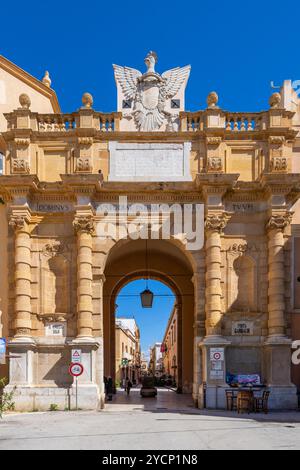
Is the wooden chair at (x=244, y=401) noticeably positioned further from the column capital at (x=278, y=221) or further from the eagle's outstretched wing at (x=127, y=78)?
the eagle's outstretched wing at (x=127, y=78)

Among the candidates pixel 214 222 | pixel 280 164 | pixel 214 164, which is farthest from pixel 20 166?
pixel 280 164

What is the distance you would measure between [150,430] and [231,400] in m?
6.21

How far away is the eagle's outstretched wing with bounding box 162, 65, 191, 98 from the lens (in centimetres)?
2214

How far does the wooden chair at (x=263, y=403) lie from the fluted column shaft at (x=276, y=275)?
7.38 feet

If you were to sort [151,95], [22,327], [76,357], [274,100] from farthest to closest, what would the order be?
[151,95] → [274,100] → [22,327] → [76,357]

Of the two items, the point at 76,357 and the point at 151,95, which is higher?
the point at 151,95

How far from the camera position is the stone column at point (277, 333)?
1970 centimetres

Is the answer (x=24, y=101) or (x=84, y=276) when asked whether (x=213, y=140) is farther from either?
(x=24, y=101)

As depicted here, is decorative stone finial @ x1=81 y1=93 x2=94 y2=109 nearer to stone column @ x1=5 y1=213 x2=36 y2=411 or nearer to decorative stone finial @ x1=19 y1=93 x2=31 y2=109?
decorative stone finial @ x1=19 y1=93 x2=31 y2=109

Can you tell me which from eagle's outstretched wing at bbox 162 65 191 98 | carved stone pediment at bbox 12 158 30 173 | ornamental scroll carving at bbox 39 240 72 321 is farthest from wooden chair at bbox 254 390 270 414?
eagle's outstretched wing at bbox 162 65 191 98

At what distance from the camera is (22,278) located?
66.5 ft

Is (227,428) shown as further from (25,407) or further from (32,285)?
(32,285)

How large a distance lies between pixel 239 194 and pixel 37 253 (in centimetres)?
738

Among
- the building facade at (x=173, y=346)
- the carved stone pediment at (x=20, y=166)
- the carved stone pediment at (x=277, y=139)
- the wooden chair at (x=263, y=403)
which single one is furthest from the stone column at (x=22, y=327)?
the building facade at (x=173, y=346)
